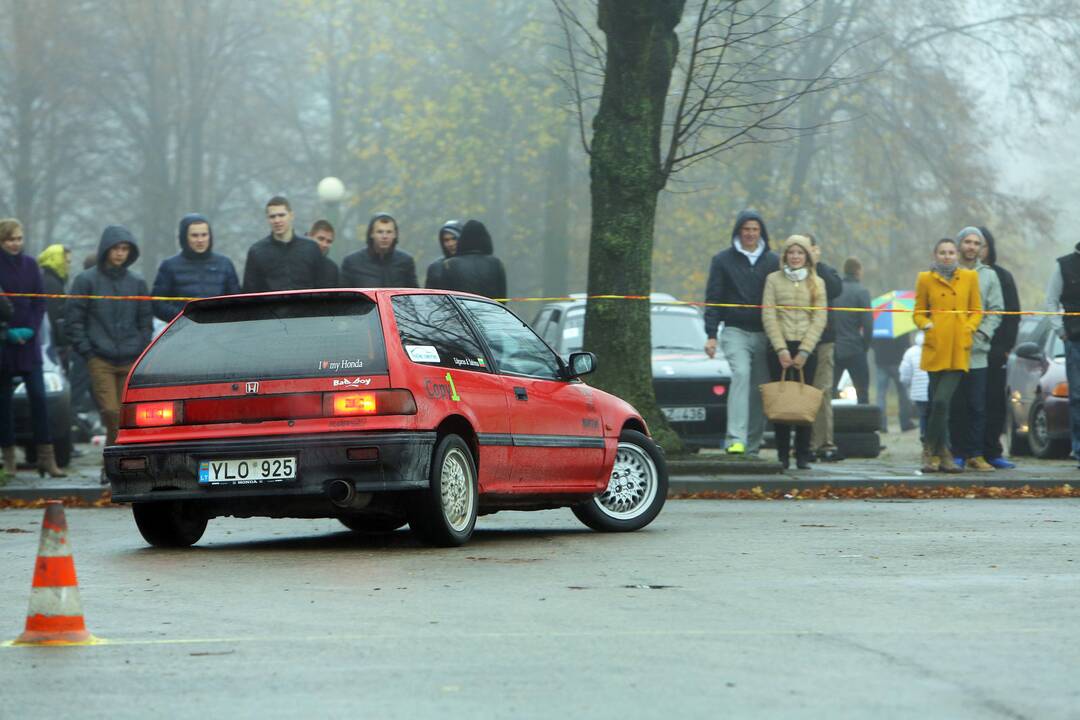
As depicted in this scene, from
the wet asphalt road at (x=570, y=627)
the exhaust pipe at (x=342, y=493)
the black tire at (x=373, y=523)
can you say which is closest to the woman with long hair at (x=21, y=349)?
the wet asphalt road at (x=570, y=627)

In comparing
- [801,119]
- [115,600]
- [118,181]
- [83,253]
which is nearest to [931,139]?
[801,119]

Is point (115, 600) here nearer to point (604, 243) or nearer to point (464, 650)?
point (464, 650)

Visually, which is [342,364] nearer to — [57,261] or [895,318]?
[57,261]

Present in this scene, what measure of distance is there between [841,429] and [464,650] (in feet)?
43.2

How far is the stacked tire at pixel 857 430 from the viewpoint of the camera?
19.3 m

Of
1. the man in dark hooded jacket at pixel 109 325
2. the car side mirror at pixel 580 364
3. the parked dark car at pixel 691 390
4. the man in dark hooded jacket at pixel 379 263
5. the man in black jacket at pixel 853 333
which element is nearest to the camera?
the car side mirror at pixel 580 364

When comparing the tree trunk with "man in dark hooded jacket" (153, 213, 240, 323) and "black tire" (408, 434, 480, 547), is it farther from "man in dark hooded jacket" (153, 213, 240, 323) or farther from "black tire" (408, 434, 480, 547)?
"black tire" (408, 434, 480, 547)

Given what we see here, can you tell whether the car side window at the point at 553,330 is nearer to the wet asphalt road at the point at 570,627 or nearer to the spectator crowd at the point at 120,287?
the spectator crowd at the point at 120,287

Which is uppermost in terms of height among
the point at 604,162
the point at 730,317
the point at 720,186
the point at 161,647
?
the point at 720,186

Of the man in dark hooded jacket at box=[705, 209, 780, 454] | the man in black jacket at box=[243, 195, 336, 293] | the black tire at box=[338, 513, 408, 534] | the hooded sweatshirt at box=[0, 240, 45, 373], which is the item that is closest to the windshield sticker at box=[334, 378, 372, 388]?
the black tire at box=[338, 513, 408, 534]

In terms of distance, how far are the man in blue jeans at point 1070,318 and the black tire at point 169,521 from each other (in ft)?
29.6

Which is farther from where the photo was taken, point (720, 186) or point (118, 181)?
point (118, 181)

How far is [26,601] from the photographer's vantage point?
26.8ft

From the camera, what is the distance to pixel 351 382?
988 centimetres
